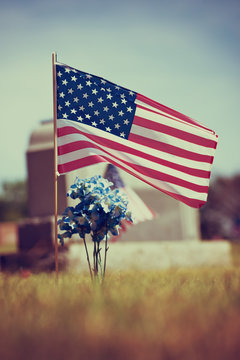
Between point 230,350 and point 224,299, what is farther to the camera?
point 224,299

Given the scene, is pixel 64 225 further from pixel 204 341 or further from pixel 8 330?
pixel 204 341

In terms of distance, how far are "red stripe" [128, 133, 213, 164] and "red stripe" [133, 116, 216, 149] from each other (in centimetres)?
12

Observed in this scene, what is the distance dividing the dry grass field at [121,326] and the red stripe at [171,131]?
210 cm

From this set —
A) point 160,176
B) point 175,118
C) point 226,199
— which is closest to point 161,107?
point 175,118

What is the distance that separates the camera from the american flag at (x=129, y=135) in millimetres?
4227

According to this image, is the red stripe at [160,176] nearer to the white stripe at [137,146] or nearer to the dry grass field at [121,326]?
the white stripe at [137,146]

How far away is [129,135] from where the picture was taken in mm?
4375

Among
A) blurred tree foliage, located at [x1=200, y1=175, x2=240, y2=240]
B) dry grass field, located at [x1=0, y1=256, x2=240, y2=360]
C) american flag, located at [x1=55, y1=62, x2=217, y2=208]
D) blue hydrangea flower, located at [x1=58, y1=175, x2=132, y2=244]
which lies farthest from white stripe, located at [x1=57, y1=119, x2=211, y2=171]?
blurred tree foliage, located at [x1=200, y1=175, x2=240, y2=240]

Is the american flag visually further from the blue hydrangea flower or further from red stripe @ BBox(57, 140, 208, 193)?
the blue hydrangea flower

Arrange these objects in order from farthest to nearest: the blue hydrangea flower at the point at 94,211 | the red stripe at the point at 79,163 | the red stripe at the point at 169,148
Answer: the red stripe at the point at 169,148 < the red stripe at the point at 79,163 < the blue hydrangea flower at the point at 94,211

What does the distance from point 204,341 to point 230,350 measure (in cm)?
12

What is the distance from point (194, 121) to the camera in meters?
4.57

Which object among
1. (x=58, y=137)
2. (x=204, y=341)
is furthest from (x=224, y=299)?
(x=58, y=137)

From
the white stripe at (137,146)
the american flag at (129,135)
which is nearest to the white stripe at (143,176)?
the american flag at (129,135)
